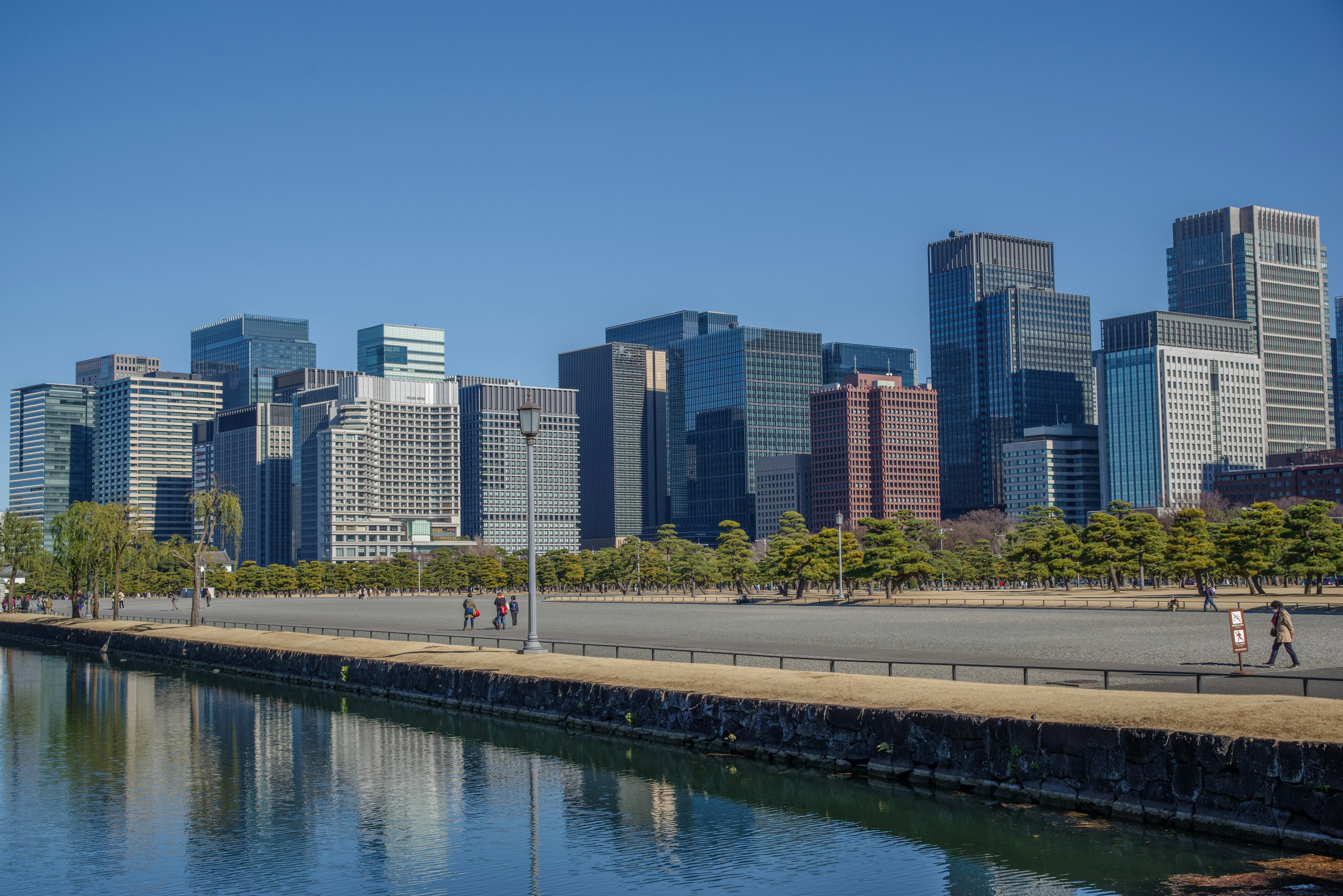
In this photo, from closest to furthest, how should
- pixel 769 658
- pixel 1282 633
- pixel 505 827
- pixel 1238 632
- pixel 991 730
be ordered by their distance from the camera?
pixel 505 827, pixel 991 730, pixel 1238 632, pixel 1282 633, pixel 769 658

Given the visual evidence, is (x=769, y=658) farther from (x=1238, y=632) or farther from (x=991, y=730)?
(x=1238, y=632)

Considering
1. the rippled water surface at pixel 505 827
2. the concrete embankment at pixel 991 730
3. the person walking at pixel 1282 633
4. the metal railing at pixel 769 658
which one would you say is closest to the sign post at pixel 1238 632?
the metal railing at pixel 769 658

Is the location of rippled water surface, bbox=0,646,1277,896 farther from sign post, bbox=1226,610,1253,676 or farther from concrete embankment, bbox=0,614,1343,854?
sign post, bbox=1226,610,1253,676

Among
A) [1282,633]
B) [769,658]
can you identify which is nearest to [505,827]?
[769,658]

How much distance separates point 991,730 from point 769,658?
12291 mm

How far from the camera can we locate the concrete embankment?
794 inches

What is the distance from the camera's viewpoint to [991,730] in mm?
24750

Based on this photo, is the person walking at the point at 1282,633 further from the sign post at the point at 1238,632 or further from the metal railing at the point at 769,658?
the sign post at the point at 1238,632

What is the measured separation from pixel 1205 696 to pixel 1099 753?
340cm

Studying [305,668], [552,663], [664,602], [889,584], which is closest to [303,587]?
[664,602]

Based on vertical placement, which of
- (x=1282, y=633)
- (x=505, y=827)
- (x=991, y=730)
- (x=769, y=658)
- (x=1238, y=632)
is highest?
(x=1238, y=632)

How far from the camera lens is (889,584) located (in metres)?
100

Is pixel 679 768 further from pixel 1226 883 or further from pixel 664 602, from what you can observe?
pixel 664 602

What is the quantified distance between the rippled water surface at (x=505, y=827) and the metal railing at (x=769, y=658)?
488 centimetres
